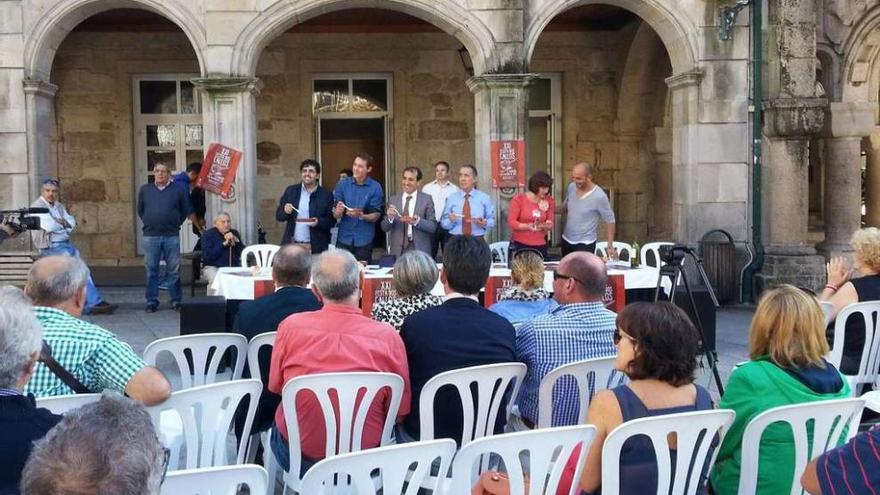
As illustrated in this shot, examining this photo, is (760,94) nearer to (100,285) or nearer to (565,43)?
(565,43)

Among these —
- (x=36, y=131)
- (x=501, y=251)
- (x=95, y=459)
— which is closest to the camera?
(x=95, y=459)

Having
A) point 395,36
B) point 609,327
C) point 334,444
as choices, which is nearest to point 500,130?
point 395,36

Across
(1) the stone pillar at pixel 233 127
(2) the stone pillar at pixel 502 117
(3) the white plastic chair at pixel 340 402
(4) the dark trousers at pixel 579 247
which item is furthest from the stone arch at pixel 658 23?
(3) the white plastic chair at pixel 340 402

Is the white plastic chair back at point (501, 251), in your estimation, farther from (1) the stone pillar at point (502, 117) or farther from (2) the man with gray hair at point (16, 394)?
(2) the man with gray hair at point (16, 394)

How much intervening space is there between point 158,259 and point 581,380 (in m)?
6.28

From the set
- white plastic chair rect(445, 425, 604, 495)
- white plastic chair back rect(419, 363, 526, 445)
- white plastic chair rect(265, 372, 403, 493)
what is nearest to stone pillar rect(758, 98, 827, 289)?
white plastic chair back rect(419, 363, 526, 445)

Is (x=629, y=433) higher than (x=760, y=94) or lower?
lower

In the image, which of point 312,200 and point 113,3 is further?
point 113,3

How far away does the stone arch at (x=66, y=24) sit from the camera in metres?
8.93

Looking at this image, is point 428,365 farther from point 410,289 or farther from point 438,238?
point 438,238

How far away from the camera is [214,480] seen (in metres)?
2.12

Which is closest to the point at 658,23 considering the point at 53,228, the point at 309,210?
the point at 309,210

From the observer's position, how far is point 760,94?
948cm

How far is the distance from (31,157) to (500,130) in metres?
4.50
